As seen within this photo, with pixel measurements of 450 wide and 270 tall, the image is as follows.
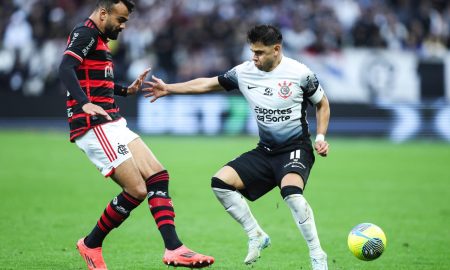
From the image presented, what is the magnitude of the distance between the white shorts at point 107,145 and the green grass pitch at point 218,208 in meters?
1.18

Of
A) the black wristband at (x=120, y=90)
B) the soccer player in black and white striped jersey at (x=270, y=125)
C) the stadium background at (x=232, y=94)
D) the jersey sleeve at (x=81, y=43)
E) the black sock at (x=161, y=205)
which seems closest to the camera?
the jersey sleeve at (x=81, y=43)

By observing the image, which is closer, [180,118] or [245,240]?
[245,240]

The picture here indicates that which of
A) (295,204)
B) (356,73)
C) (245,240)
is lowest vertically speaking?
(356,73)

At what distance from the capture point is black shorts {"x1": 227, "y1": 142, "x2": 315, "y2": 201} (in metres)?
8.08

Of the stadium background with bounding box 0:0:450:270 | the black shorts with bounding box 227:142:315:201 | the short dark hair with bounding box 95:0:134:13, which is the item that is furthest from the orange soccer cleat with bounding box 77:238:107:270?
the stadium background with bounding box 0:0:450:270

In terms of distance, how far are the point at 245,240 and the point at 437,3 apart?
1775cm

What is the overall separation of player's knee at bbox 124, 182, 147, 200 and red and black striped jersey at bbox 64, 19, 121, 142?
0.67 metres

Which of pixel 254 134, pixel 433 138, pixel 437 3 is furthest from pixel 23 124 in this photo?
pixel 437 3

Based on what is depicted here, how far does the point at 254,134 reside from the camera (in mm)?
22734

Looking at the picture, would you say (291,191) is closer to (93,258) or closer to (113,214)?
(113,214)

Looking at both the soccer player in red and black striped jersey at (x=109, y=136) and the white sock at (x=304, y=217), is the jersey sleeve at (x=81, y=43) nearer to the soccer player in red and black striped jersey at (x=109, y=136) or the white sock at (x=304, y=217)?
the soccer player in red and black striped jersey at (x=109, y=136)

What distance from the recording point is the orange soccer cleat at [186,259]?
7176mm

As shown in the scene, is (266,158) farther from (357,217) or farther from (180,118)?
(180,118)

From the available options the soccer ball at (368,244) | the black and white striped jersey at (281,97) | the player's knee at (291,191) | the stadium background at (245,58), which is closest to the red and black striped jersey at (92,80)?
the black and white striped jersey at (281,97)
